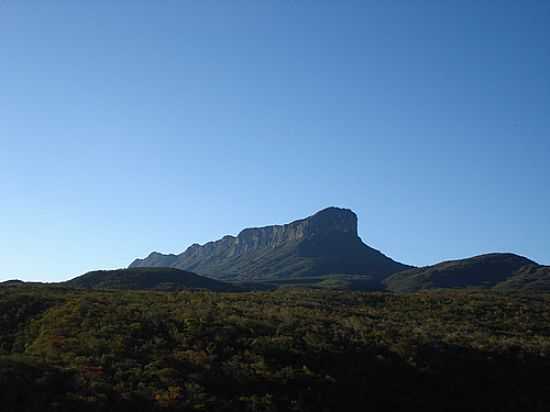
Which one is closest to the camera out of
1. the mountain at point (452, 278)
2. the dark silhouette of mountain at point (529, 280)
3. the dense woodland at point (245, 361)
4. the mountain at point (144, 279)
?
the dense woodland at point (245, 361)

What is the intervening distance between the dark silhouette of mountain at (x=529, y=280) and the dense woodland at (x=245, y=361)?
118452 millimetres

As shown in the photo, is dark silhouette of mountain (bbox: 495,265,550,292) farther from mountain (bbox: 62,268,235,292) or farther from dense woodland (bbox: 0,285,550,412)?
dense woodland (bbox: 0,285,550,412)

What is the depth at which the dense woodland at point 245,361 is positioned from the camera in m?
18.5

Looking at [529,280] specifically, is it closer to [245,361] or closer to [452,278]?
[452,278]

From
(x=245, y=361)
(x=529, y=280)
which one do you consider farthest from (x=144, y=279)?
(x=245, y=361)

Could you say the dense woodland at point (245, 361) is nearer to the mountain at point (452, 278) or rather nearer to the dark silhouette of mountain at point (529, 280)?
the dark silhouette of mountain at point (529, 280)

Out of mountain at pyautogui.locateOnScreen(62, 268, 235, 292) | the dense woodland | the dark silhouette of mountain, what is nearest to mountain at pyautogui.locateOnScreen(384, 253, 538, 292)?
the dark silhouette of mountain

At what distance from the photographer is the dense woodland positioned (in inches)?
730

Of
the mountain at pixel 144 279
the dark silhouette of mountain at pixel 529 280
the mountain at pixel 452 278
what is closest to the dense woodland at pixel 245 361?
the mountain at pixel 144 279

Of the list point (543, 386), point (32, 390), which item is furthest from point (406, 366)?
point (32, 390)

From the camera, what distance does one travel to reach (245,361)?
21781mm

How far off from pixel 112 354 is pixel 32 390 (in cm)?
375

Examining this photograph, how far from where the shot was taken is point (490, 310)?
3981 cm

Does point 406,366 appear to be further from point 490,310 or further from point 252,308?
point 490,310
